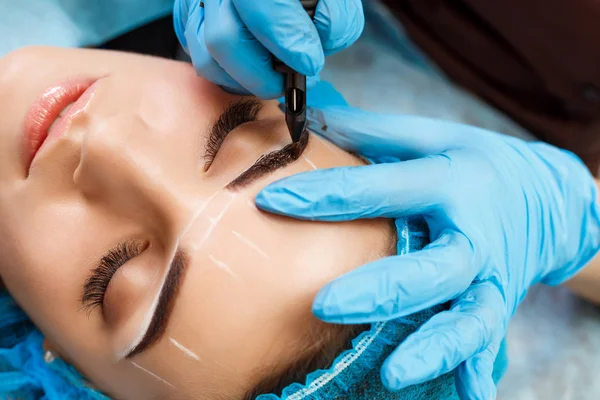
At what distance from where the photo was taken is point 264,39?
81cm

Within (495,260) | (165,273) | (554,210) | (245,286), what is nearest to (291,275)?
(245,286)

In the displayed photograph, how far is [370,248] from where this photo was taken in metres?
0.86

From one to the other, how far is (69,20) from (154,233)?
680 mm

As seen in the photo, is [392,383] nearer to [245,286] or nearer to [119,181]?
[245,286]

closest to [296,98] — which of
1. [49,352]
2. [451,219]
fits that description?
[451,219]

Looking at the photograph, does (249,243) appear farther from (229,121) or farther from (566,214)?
(566,214)

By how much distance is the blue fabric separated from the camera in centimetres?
114

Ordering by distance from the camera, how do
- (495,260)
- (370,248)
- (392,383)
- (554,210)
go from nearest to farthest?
(392,383) < (370,248) < (495,260) < (554,210)

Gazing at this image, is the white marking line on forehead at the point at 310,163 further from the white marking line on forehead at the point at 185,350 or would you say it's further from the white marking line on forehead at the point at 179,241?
the white marking line on forehead at the point at 185,350

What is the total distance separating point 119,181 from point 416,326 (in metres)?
0.54

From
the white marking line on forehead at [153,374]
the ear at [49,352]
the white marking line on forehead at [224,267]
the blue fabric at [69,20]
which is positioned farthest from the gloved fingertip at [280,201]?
the blue fabric at [69,20]

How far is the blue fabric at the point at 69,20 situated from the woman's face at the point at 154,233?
29 centimetres

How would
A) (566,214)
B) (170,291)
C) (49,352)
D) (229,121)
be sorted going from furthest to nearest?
(566,214), (49,352), (229,121), (170,291)

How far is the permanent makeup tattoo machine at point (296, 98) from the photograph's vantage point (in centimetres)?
81
